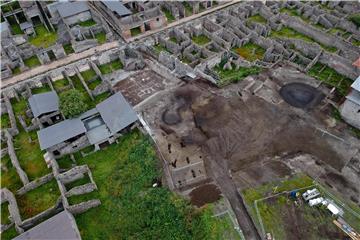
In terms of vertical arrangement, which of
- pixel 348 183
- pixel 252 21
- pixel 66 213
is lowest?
pixel 348 183

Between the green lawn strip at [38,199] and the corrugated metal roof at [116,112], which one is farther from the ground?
the corrugated metal roof at [116,112]

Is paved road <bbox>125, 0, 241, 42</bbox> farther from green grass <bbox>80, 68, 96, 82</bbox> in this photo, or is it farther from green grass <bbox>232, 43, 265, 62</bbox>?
green grass <bbox>232, 43, 265, 62</bbox>

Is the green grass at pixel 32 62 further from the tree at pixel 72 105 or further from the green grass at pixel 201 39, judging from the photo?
the green grass at pixel 201 39

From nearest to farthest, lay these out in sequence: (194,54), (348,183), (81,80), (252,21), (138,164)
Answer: (348,183) → (138,164) → (81,80) → (194,54) → (252,21)

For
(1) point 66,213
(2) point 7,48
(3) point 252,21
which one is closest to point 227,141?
(1) point 66,213

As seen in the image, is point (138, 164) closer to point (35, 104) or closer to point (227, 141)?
point (227, 141)

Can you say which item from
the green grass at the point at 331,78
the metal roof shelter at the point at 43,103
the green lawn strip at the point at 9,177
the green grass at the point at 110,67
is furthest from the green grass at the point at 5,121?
the green grass at the point at 331,78

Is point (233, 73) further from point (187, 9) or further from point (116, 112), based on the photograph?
point (187, 9)
